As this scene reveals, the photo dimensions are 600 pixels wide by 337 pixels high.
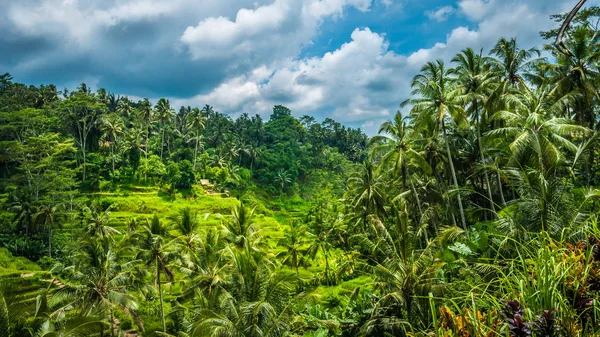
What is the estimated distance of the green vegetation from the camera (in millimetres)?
4645

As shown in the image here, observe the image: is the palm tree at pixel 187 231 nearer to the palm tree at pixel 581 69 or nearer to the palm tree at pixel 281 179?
the palm tree at pixel 581 69

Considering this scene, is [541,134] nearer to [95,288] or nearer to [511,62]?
[511,62]

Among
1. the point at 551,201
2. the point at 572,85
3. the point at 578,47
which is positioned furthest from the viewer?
the point at 572,85

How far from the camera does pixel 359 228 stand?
3488 centimetres

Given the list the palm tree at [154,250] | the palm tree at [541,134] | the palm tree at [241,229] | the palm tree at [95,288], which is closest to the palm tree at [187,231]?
the palm tree at [154,250]

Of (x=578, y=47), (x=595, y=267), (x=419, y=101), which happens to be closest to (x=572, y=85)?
(x=578, y=47)

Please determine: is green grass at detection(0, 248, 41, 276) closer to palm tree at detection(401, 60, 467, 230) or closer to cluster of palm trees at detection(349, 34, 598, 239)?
cluster of palm trees at detection(349, 34, 598, 239)

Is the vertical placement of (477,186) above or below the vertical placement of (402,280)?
above

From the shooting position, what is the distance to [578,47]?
65.2 feet

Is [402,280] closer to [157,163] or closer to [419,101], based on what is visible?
[419,101]

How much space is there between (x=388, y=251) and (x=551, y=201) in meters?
7.23

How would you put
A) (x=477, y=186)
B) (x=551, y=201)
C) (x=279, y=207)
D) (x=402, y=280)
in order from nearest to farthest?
(x=551, y=201) < (x=402, y=280) < (x=477, y=186) < (x=279, y=207)

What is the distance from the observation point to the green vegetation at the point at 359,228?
4645mm

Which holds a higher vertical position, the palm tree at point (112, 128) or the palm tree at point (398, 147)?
the palm tree at point (112, 128)
